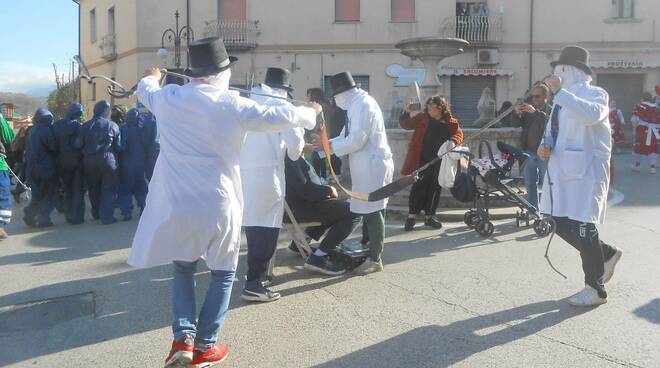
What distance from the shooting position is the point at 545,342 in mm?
4512

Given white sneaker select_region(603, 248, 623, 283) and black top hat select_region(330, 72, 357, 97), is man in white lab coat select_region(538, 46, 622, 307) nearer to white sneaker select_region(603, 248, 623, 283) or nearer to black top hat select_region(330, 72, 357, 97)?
white sneaker select_region(603, 248, 623, 283)

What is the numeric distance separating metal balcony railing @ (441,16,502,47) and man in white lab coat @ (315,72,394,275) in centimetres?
2221

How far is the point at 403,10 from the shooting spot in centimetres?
2791

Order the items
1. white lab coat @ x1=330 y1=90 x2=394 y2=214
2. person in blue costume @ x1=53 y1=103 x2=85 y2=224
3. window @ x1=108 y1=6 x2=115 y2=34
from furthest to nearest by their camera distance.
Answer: window @ x1=108 y1=6 x2=115 y2=34, person in blue costume @ x1=53 y1=103 x2=85 y2=224, white lab coat @ x1=330 y1=90 x2=394 y2=214

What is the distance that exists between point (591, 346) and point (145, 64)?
89.5 feet

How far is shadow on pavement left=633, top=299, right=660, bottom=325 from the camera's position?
5.00 meters

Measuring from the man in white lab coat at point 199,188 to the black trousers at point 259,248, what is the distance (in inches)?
52.6

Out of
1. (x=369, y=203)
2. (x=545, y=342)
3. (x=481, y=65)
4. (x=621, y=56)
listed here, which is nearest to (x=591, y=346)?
(x=545, y=342)

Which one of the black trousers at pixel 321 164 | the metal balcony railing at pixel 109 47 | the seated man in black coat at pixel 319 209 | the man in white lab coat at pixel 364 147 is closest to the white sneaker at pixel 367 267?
the seated man in black coat at pixel 319 209

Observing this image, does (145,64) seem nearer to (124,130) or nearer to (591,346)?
(124,130)

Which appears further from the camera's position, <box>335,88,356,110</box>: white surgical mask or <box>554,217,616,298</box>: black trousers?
<box>335,88,356,110</box>: white surgical mask

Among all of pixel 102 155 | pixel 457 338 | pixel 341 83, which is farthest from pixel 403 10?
pixel 457 338

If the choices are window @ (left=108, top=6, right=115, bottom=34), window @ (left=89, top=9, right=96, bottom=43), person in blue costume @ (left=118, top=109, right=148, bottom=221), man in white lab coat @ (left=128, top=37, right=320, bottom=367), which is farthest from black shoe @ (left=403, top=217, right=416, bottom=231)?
window @ (left=89, top=9, right=96, bottom=43)

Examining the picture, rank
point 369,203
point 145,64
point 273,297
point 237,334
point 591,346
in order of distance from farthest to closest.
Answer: point 145,64 < point 369,203 < point 273,297 < point 237,334 < point 591,346
